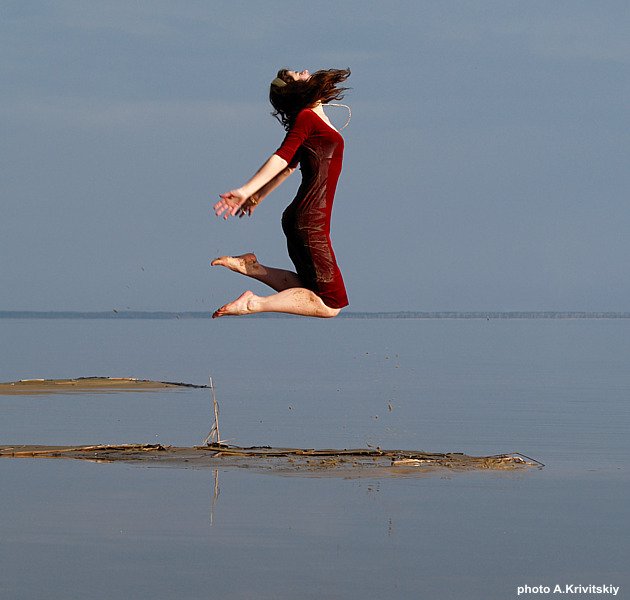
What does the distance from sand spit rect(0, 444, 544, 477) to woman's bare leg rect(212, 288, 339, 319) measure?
19.1 feet

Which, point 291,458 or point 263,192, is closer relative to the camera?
point 263,192

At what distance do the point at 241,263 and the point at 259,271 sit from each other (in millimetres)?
168

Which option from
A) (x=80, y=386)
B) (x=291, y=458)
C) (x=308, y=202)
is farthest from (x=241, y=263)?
(x=80, y=386)

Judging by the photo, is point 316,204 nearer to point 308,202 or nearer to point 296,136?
point 308,202

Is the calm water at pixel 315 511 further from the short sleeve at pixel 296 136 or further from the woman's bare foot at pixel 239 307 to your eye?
the short sleeve at pixel 296 136

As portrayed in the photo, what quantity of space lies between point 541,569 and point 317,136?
366 centimetres

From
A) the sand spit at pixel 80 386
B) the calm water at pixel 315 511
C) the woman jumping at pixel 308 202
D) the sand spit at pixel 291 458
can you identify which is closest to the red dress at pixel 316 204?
the woman jumping at pixel 308 202

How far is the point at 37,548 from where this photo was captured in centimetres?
1209

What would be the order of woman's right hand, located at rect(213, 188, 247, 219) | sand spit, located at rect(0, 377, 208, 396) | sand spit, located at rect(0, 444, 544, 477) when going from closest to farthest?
woman's right hand, located at rect(213, 188, 247, 219) < sand spit, located at rect(0, 444, 544, 477) < sand spit, located at rect(0, 377, 208, 396)

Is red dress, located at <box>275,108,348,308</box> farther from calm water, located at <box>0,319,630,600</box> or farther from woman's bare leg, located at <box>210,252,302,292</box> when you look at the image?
calm water, located at <box>0,319,630,600</box>

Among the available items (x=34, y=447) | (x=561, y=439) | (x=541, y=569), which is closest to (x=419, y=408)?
(x=561, y=439)

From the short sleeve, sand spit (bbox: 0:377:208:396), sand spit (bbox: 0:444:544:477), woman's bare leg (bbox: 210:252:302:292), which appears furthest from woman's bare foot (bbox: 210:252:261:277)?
sand spit (bbox: 0:377:208:396)

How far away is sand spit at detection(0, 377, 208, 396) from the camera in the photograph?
3128 cm

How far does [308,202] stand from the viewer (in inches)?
435
